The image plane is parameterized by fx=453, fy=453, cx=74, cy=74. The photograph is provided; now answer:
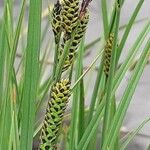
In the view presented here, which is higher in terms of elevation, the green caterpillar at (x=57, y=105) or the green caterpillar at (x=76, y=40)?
the green caterpillar at (x=76, y=40)

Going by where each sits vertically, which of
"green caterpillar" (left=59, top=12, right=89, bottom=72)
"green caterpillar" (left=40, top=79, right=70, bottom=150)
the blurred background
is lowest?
the blurred background

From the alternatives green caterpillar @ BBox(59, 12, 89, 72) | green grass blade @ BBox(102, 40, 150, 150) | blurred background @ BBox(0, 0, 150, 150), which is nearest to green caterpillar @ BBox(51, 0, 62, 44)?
green caterpillar @ BBox(59, 12, 89, 72)

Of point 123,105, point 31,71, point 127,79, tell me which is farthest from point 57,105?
point 127,79

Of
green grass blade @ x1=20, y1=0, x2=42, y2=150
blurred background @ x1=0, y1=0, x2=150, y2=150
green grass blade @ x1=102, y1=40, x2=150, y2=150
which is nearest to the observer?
green grass blade @ x1=20, y1=0, x2=42, y2=150

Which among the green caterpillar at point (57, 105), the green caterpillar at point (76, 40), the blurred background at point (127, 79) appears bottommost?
the blurred background at point (127, 79)

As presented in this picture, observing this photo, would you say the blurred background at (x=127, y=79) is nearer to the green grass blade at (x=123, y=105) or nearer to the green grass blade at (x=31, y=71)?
the green grass blade at (x=123, y=105)

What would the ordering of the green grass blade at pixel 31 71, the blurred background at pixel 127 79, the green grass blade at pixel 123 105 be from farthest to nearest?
1. the blurred background at pixel 127 79
2. the green grass blade at pixel 123 105
3. the green grass blade at pixel 31 71

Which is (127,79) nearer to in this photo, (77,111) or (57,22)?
(77,111)

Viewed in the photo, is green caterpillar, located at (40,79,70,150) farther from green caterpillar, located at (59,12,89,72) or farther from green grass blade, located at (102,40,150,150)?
green grass blade, located at (102,40,150,150)

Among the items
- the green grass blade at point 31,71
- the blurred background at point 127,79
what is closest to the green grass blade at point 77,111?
the green grass blade at point 31,71
